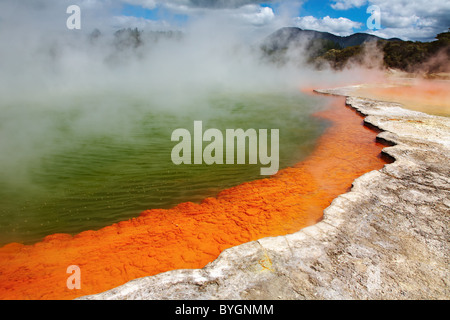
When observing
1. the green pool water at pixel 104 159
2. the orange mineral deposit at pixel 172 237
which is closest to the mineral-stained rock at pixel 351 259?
the orange mineral deposit at pixel 172 237

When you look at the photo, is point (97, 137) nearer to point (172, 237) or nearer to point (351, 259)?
point (172, 237)

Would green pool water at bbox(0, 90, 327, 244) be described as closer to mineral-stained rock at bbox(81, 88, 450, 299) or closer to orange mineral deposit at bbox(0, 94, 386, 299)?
orange mineral deposit at bbox(0, 94, 386, 299)

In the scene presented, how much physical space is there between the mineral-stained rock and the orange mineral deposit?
0.54 m

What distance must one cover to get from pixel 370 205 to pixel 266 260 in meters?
1.61

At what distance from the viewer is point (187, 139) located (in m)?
6.42

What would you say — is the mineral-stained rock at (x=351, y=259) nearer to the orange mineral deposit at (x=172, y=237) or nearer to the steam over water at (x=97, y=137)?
the orange mineral deposit at (x=172, y=237)

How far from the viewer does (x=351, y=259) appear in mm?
2348

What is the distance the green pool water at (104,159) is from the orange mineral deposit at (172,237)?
285 millimetres

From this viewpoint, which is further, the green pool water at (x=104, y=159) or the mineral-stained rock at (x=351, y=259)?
the green pool water at (x=104, y=159)

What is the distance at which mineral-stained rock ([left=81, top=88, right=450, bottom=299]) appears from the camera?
203 centimetres

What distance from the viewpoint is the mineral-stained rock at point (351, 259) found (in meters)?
2.03

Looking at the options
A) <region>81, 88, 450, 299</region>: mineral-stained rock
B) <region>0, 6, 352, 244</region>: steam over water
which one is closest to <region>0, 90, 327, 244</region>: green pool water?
<region>0, 6, 352, 244</region>: steam over water

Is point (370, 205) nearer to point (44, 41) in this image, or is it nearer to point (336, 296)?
point (336, 296)
